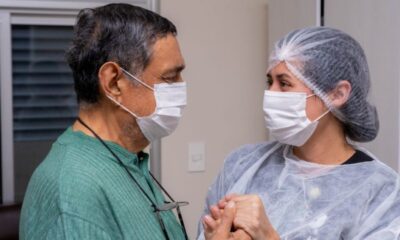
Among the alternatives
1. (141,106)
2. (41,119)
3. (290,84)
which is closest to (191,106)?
(41,119)

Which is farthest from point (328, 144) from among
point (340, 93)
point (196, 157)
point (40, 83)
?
point (40, 83)

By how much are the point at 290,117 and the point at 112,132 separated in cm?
52

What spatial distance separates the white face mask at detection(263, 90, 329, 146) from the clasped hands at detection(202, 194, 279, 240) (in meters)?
0.33

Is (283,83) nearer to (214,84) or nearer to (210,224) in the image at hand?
(210,224)

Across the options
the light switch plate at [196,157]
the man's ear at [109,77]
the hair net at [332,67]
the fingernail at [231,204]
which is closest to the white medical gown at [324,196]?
the hair net at [332,67]

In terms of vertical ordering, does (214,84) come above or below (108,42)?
below

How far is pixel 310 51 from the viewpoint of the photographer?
4.29ft

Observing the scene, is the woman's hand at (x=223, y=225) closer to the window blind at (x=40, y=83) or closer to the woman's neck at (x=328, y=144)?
the woman's neck at (x=328, y=144)

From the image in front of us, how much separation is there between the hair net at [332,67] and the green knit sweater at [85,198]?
0.54 meters

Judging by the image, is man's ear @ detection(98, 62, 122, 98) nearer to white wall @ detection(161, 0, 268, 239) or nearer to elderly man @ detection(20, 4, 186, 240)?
elderly man @ detection(20, 4, 186, 240)

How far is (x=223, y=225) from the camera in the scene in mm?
A: 1021

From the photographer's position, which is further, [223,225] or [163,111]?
[163,111]

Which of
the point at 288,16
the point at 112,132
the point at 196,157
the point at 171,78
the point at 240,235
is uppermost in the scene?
the point at 288,16

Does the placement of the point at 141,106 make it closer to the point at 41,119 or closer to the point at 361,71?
the point at 361,71
